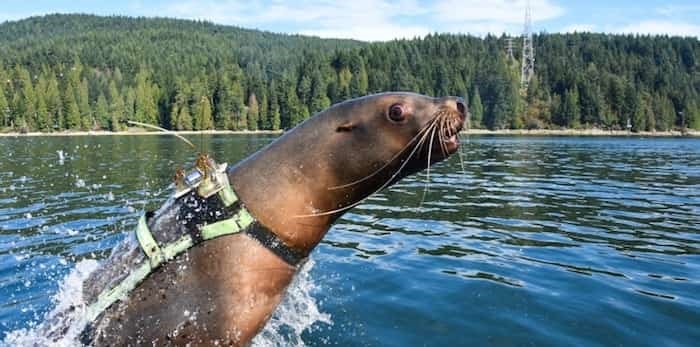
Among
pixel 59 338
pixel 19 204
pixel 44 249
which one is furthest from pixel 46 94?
pixel 59 338

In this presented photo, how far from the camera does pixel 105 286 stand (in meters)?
4.75

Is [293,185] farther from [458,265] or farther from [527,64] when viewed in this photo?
[527,64]

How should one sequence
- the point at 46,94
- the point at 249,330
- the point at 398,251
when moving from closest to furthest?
the point at 249,330 < the point at 398,251 < the point at 46,94

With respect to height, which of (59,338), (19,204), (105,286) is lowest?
(19,204)

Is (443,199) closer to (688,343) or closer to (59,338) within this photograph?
(688,343)

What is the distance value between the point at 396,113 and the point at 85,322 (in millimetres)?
3042

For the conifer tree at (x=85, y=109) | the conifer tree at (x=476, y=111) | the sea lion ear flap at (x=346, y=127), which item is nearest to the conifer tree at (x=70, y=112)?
the conifer tree at (x=85, y=109)

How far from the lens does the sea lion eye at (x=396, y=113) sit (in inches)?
193

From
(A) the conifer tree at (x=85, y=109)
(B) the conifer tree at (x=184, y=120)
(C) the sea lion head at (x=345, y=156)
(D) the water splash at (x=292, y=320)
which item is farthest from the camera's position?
(B) the conifer tree at (x=184, y=120)

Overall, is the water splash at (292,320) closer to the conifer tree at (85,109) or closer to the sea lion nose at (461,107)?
the sea lion nose at (461,107)

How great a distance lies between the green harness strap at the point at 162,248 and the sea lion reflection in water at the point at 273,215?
0.15 feet

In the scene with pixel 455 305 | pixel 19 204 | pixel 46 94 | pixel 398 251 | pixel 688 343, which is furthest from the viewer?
pixel 46 94

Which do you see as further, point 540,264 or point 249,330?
point 540,264

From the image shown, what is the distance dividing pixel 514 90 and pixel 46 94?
118 meters
